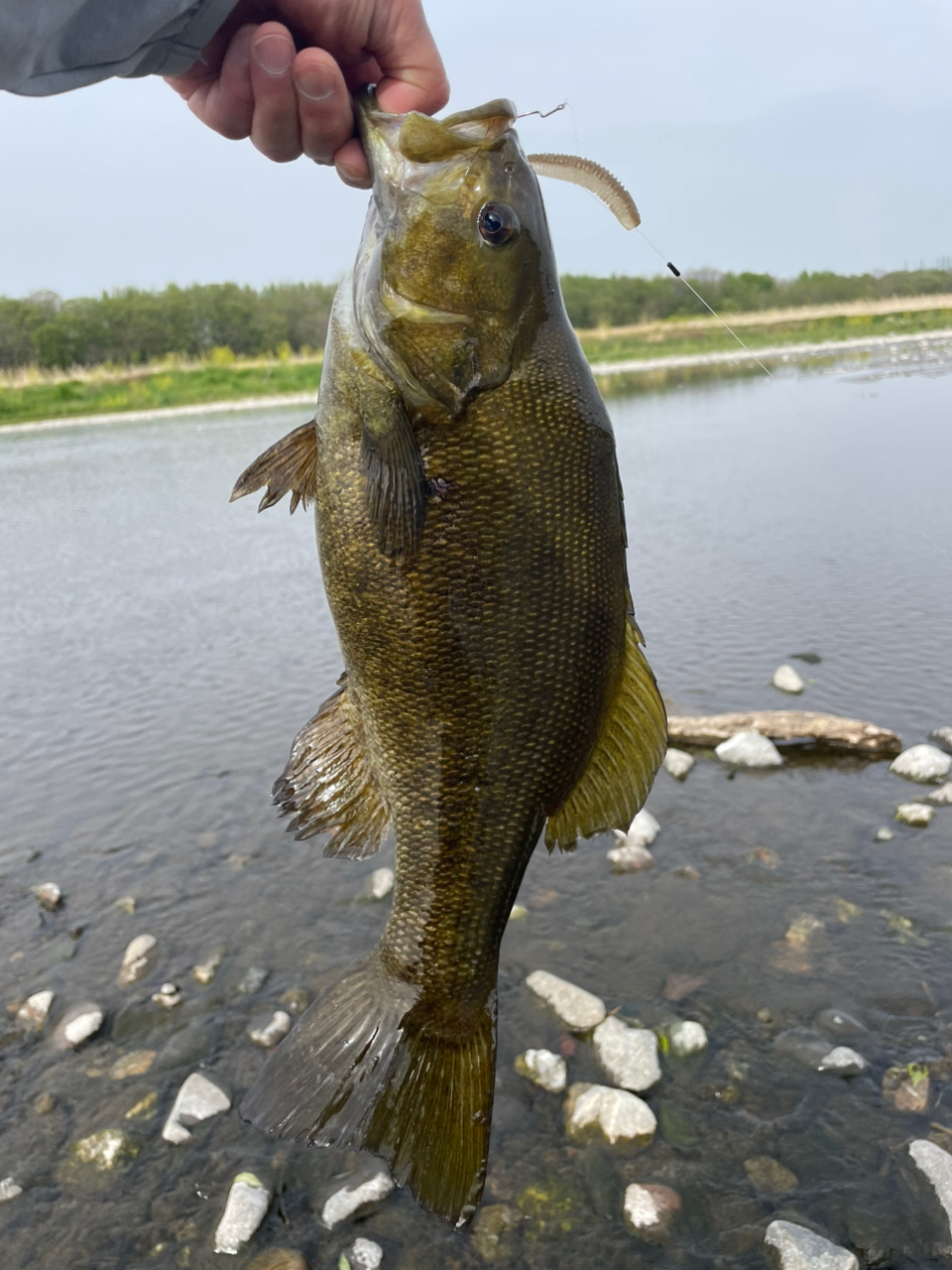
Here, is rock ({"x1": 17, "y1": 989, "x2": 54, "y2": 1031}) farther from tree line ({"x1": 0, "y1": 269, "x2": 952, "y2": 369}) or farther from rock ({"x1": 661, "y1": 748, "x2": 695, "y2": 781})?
tree line ({"x1": 0, "y1": 269, "x2": 952, "y2": 369})

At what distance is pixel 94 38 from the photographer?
7.70 feet

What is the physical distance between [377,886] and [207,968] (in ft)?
2.96

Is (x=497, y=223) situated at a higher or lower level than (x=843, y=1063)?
higher

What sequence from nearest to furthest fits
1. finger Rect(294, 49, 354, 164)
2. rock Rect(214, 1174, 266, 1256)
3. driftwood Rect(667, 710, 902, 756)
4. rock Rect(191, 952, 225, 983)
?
finger Rect(294, 49, 354, 164)
rock Rect(214, 1174, 266, 1256)
rock Rect(191, 952, 225, 983)
driftwood Rect(667, 710, 902, 756)

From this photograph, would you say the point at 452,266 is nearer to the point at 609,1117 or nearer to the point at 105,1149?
the point at 609,1117

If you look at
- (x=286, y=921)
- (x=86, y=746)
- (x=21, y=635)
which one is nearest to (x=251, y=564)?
(x=21, y=635)

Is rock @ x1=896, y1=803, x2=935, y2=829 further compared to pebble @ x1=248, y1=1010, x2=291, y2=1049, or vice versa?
rock @ x1=896, y1=803, x2=935, y2=829

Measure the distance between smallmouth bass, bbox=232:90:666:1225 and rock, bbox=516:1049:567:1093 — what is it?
1312 millimetres

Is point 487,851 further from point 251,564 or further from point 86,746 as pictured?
point 251,564

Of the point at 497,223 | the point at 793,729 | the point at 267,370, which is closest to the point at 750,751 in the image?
the point at 793,729

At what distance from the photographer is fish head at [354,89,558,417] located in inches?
72.4

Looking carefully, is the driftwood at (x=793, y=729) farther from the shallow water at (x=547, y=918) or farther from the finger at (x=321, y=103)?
the finger at (x=321, y=103)

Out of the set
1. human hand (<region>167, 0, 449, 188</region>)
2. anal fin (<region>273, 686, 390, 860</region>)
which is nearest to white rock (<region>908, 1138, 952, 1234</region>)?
anal fin (<region>273, 686, 390, 860</region>)

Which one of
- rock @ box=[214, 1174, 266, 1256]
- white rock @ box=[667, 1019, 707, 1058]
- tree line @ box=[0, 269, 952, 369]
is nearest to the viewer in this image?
rock @ box=[214, 1174, 266, 1256]
